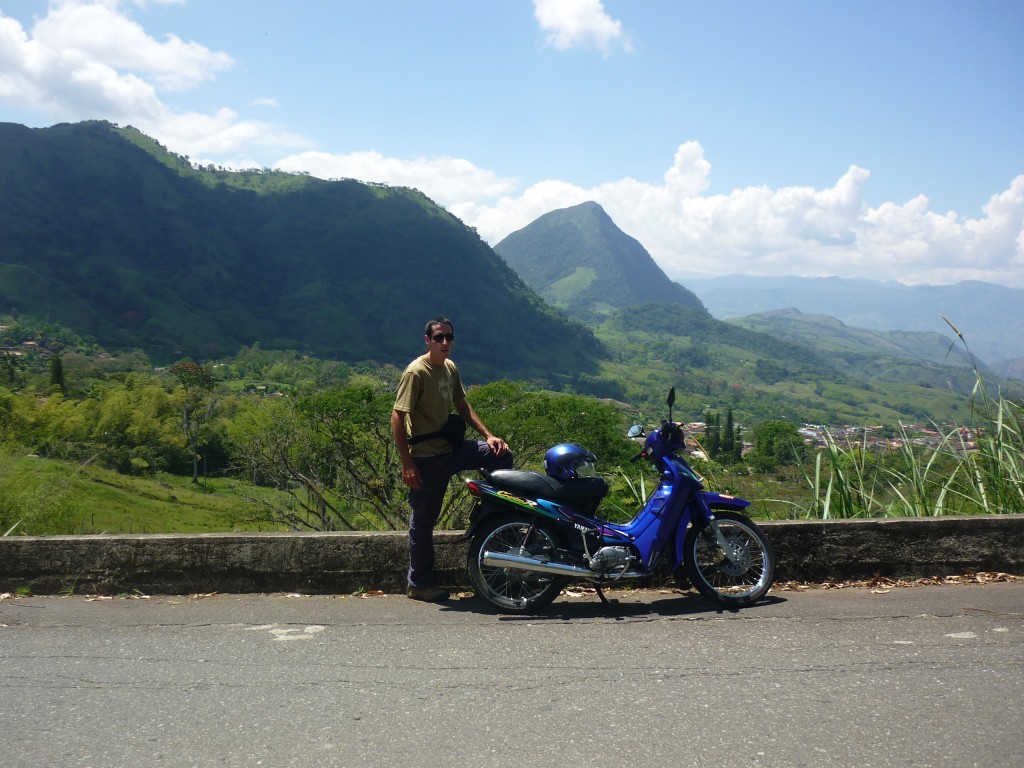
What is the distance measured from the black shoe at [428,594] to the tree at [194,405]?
236ft

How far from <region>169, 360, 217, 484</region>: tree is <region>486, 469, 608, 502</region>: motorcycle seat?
2853 inches

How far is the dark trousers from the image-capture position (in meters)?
5.21

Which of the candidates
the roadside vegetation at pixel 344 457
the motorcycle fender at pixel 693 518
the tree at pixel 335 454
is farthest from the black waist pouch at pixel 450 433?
the tree at pixel 335 454

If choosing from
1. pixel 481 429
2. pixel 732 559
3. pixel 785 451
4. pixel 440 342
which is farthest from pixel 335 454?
pixel 732 559

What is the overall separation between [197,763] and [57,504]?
39127mm

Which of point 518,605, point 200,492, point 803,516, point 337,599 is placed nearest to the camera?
point 518,605

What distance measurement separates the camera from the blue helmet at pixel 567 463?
5066 millimetres

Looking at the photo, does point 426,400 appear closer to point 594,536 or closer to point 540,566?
point 540,566

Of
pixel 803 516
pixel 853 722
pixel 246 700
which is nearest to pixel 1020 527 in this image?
pixel 803 516

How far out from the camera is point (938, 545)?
5.56m

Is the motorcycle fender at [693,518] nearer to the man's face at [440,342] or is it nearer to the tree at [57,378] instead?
the man's face at [440,342]

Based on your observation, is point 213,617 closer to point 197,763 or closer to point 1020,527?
point 197,763

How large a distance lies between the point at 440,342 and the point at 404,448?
684mm

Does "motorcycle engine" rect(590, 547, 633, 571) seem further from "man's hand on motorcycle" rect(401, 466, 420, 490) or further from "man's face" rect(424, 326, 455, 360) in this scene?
"man's face" rect(424, 326, 455, 360)
